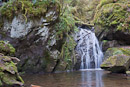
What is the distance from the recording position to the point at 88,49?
531 inches

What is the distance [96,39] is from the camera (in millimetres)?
14047

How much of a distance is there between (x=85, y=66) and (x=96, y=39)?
10.0 feet

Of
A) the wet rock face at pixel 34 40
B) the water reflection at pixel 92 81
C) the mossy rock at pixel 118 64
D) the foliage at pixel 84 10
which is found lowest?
the water reflection at pixel 92 81

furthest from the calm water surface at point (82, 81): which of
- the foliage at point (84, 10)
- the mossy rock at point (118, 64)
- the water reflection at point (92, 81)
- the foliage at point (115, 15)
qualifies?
the foliage at point (84, 10)

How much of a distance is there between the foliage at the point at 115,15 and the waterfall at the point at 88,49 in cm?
170

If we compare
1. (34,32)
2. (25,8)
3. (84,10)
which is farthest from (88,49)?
(84,10)

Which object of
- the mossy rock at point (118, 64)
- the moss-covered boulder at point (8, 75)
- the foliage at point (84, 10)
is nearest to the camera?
the moss-covered boulder at point (8, 75)

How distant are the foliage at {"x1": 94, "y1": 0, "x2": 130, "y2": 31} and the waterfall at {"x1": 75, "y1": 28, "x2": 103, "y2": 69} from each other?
1.70 meters

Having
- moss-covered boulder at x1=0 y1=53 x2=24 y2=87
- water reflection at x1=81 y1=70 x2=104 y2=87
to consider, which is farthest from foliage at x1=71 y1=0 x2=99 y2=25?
moss-covered boulder at x1=0 y1=53 x2=24 y2=87

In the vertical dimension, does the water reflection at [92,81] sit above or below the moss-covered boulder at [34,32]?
below

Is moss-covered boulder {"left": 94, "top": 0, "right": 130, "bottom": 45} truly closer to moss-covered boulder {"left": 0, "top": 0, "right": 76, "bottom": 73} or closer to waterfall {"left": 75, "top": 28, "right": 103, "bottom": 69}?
waterfall {"left": 75, "top": 28, "right": 103, "bottom": 69}

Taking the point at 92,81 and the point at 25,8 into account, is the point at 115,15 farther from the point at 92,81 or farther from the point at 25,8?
the point at 92,81

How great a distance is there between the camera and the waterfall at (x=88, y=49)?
1290cm

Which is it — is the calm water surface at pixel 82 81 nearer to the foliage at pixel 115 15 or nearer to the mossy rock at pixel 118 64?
the mossy rock at pixel 118 64
